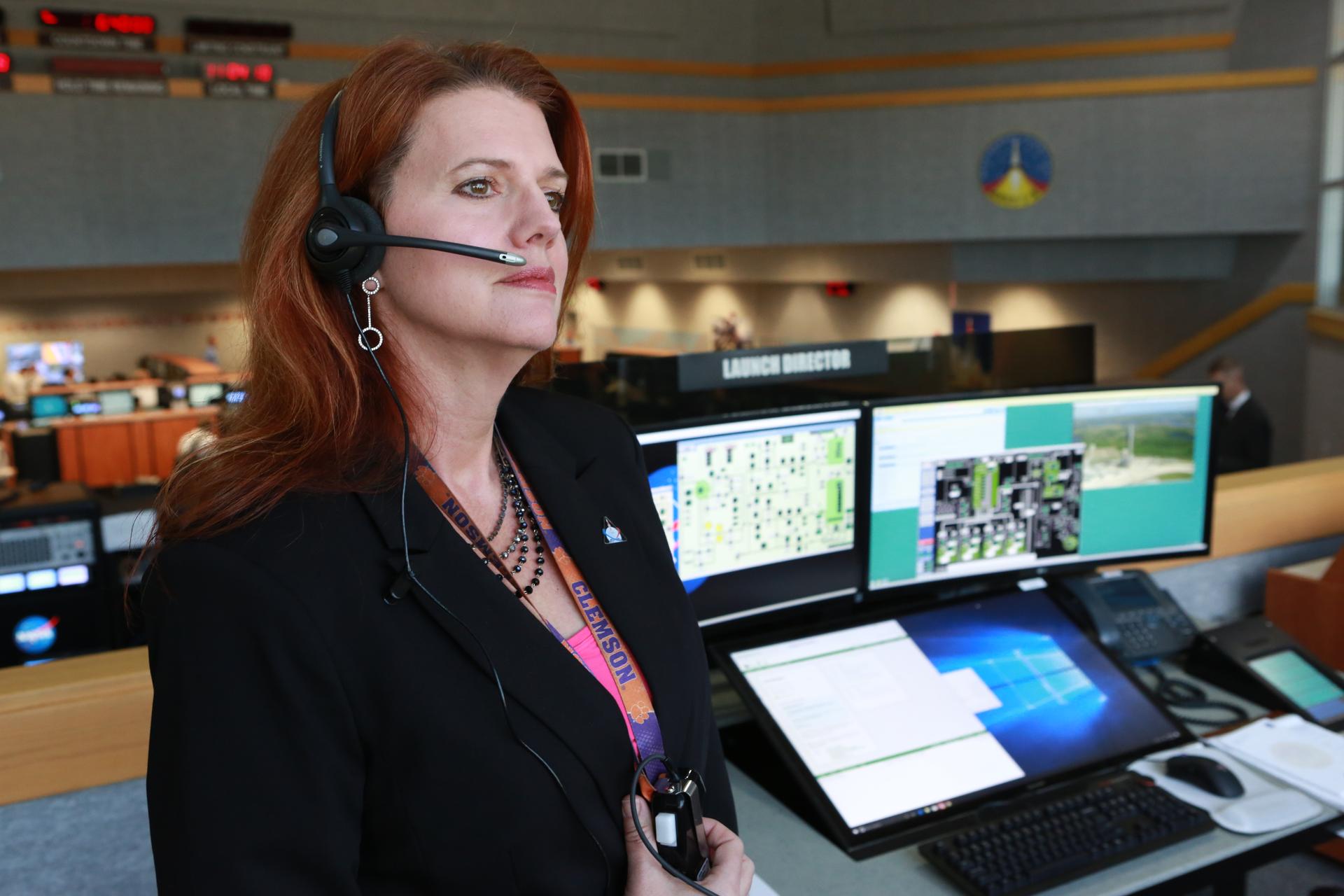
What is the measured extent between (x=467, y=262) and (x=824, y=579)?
1.01m

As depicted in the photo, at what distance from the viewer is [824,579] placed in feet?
5.99

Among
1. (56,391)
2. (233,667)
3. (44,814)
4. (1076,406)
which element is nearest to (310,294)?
(233,667)

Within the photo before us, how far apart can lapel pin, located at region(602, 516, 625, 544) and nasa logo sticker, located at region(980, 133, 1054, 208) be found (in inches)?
328

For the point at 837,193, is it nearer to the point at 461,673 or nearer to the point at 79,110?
the point at 79,110

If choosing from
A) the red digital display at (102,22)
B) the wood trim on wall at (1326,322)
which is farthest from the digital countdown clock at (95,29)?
the wood trim on wall at (1326,322)

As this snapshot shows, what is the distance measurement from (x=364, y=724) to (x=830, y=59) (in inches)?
388

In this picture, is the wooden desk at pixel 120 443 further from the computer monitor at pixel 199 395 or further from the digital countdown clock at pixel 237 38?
the digital countdown clock at pixel 237 38

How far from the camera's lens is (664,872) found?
102 centimetres

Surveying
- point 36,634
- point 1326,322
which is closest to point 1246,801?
point 36,634

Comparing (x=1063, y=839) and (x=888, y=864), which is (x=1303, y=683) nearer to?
(x=1063, y=839)

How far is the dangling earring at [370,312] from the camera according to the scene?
3.33ft

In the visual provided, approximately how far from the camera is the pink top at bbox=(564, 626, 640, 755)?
108 cm

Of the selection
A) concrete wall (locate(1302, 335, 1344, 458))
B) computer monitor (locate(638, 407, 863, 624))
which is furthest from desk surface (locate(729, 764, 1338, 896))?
concrete wall (locate(1302, 335, 1344, 458))

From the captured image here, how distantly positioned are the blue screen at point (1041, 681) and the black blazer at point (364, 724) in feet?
2.66
